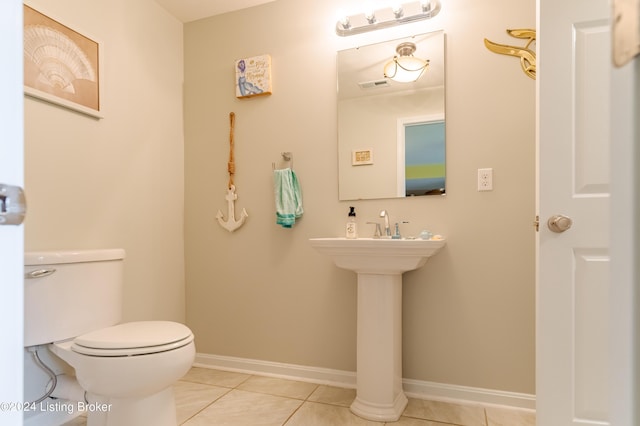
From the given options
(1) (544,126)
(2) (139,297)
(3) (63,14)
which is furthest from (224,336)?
(1) (544,126)

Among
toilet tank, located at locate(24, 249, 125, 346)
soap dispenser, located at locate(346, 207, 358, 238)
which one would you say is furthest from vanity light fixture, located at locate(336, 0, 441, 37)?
toilet tank, located at locate(24, 249, 125, 346)

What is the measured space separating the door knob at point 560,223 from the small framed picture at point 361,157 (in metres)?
0.99

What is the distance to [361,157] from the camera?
2131 millimetres

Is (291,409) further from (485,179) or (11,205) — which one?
(11,205)

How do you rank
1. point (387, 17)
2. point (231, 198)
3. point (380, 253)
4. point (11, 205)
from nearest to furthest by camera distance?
point (11, 205) < point (380, 253) < point (387, 17) < point (231, 198)

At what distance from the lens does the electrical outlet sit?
74.6 inches

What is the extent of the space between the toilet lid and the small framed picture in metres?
1.25

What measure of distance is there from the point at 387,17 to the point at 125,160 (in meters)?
1.67

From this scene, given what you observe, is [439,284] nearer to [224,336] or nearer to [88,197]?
[224,336]

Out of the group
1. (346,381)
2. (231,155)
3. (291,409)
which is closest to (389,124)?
(231,155)

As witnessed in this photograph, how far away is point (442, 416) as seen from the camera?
179 cm

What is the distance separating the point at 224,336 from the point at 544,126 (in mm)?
2126

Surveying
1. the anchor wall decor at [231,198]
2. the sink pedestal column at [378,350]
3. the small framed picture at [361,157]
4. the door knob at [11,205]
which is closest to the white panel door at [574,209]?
the sink pedestal column at [378,350]

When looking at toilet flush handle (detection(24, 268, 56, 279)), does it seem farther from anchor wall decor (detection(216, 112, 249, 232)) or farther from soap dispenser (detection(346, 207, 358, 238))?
soap dispenser (detection(346, 207, 358, 238))
